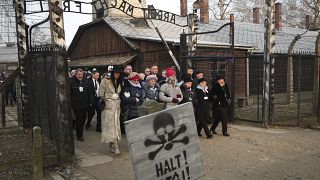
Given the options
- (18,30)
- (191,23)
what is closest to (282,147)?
(191,23)

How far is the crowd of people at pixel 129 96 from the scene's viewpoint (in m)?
8.03

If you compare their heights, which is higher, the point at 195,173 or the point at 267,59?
the point at 267,59

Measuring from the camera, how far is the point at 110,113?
26.2ft

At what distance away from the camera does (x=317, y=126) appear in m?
11.1

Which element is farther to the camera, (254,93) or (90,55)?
(90,55)

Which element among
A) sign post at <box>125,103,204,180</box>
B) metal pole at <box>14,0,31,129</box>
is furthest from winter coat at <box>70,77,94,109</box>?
sign post at <box>125,103,204,180</box>

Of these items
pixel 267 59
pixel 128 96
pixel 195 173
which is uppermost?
pixel 267 59

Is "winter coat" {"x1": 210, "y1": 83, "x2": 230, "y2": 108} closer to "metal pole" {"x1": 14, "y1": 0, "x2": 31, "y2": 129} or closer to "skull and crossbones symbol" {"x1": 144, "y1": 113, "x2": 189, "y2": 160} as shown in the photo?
"metal pole" {"x1": 14, "y1": 0, "x2": 31, "y2": 129}

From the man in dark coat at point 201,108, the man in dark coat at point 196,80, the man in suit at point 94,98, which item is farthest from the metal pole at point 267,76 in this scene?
the man in suit at point 94,98

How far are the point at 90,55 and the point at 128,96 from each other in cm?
1706

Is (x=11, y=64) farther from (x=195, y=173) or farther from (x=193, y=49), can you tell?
(x=195, y=173)

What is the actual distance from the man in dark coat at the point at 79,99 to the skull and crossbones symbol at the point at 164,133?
18.7 ft

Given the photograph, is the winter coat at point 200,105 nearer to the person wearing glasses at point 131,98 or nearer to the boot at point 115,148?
the person wearing glasses at point 131,98

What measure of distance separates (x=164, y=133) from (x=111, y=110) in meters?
3.97
